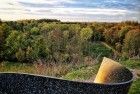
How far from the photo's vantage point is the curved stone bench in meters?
3.29

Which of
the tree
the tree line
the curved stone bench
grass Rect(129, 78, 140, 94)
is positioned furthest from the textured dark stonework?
the tree

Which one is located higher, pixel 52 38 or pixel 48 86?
pixel 48 86

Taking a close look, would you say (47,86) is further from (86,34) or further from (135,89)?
(86,34)

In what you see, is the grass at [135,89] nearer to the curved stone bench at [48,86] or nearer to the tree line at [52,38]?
the curved stone bench at [48,86]

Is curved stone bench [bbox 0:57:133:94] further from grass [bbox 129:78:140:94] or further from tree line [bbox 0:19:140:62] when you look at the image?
tree line [bbox 0:19:140:62]

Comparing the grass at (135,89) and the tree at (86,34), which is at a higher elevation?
the grass at (135,89)

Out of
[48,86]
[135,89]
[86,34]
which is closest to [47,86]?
[48,86]

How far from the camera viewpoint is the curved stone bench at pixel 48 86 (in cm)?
329

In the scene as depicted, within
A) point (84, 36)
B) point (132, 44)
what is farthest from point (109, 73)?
point (84, 36)

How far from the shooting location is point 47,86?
336cm

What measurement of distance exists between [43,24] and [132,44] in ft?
88.2

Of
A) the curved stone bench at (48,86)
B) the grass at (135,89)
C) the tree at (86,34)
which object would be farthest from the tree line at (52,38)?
the curved stone bench at (48,86)

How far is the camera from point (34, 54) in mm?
49406

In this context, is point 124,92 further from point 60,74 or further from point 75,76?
point 60,74
